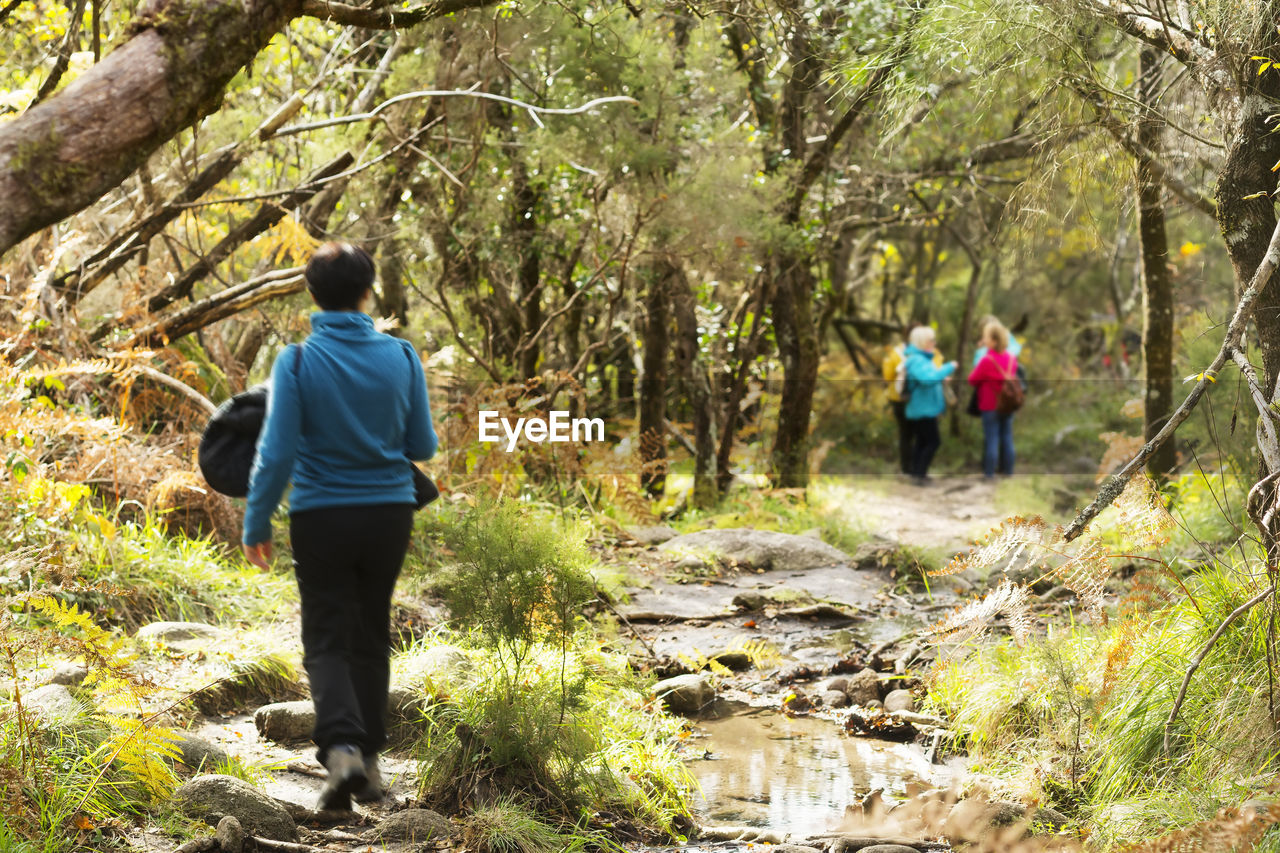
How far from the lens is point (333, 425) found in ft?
12.6

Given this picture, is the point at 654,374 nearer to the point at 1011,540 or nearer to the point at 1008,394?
the point at 1008,394

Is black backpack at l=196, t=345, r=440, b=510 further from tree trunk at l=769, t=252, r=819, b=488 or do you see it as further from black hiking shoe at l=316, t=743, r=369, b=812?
tree trunk at l=769, t=252, r=819, b=488

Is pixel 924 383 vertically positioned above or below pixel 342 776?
above

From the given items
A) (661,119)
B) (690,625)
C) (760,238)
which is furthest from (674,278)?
(690,625)

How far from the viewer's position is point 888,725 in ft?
21.0

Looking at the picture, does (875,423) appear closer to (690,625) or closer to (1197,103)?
(690,625)

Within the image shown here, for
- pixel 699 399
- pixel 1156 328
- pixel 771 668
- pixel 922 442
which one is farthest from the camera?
pixel 922 442

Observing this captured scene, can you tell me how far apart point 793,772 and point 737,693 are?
1392 mm

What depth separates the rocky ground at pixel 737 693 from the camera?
446cm

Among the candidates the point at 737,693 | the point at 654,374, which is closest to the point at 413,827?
the point at 737,693

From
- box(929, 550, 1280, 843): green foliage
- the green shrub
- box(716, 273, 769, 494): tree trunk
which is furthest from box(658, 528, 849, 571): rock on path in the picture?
the green shrub

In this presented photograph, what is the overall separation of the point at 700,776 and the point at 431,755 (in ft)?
4.99

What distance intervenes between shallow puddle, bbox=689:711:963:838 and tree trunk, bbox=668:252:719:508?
652cm

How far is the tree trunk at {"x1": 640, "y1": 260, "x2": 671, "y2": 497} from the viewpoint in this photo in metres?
12.0
